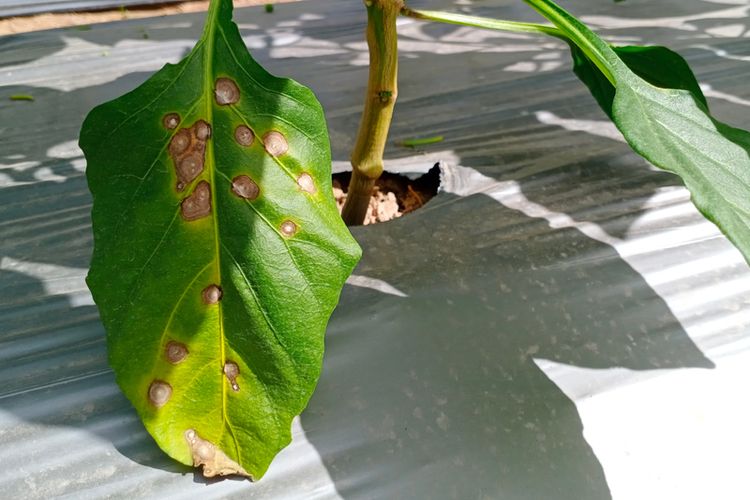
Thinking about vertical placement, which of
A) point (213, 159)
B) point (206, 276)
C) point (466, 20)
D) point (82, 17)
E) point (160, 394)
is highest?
point (466, 20)

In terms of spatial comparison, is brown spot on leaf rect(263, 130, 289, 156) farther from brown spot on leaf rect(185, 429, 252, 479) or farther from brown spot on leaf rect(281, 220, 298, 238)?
brown spot on leaf rect(185, 429, 252, 479)

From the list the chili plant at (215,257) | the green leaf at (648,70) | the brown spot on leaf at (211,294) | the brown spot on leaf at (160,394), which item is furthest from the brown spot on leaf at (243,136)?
the green leaf at (648,70)

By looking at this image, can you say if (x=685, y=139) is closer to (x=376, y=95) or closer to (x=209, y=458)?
(x=376, y=95)

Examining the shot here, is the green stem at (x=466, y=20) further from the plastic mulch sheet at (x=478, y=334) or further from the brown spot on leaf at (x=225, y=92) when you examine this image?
the plastic mulch sheet at (x=478, y=334)

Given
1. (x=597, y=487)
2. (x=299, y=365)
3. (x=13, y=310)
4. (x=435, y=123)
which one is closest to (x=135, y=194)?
(x=299, y=365)

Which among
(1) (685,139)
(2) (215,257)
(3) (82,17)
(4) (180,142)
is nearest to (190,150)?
(4) (180,142)

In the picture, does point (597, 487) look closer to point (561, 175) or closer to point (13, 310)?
point (561, 175)

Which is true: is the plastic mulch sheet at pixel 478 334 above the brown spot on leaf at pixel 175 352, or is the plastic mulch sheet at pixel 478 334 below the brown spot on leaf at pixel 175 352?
below
